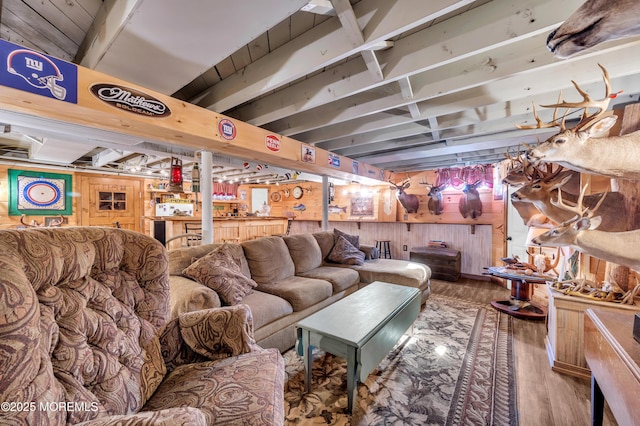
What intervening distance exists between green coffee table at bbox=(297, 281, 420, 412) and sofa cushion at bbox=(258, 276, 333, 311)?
18.2 inches

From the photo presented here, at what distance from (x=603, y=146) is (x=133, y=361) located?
Answer: 94.8 inches

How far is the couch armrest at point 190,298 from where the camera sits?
6.11 feet

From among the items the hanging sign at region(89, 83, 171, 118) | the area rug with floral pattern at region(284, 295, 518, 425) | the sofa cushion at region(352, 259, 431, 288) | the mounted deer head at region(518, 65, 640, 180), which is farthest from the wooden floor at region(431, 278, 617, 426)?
the hanging sign at region(89, 83, 171, 118)

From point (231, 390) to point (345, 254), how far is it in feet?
9.81

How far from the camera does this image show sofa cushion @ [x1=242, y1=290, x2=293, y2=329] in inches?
84.2

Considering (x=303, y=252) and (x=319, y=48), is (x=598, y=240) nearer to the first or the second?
(x=319, y=48)

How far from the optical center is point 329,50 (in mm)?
1608

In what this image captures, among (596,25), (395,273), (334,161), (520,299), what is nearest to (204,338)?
(596,25)

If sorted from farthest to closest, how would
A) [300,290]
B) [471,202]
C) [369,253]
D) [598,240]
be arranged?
[471,202] < [369,253] < [300,290] < [598,240]

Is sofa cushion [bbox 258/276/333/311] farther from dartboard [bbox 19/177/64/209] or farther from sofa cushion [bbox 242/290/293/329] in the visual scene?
dartboard [bbox 19/177/64/209]

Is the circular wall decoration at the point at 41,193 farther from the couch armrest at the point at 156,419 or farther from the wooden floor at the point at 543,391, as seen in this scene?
the wooden floor at the point at 543,391

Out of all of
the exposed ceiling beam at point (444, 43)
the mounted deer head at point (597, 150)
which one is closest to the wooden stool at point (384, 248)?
the exposed ceiling beam at point (444, 43)

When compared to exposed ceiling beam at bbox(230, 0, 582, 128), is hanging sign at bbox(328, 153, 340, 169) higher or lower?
lower

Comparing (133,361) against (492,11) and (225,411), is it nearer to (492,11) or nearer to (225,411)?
(225,411)
